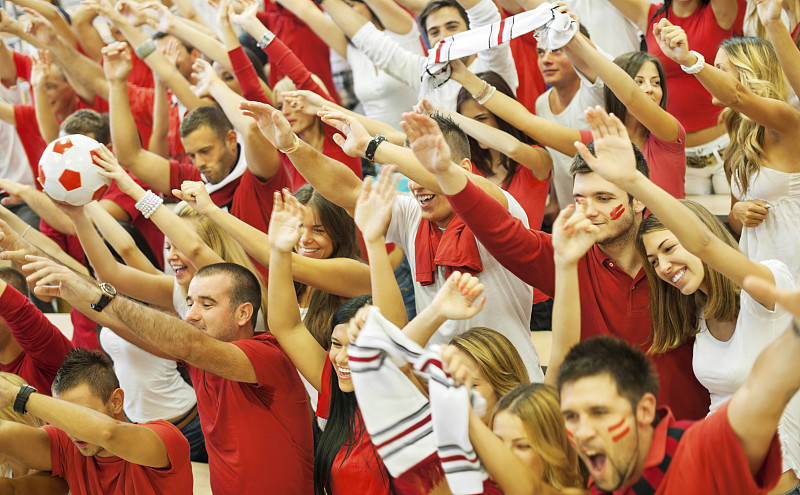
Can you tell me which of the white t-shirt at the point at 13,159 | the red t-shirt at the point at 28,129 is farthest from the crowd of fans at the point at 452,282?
the white t-shirt at the point at 13,159

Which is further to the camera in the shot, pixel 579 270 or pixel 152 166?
pixel 152 166

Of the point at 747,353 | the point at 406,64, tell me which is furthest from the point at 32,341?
the point at 747,353

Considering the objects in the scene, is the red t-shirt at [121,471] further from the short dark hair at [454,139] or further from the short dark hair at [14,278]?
the short dark hair at [454,139]

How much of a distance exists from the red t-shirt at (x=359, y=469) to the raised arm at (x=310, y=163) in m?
0.95

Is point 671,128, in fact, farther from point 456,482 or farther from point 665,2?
point 456,482

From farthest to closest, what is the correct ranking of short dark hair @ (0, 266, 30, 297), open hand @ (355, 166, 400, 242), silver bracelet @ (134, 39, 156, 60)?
silver bracelet @ (134, 39, 156, 60), short dark hair @ (0, 266, 30, 297), open hand @ (355, 166, 400, 242)

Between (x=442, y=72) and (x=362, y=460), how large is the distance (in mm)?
1730

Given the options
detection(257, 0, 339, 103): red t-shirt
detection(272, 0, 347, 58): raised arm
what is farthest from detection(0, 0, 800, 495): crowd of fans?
detection(257, 0, 339, 103): red t-shirt

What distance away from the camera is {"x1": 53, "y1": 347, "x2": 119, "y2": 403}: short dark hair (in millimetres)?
2971

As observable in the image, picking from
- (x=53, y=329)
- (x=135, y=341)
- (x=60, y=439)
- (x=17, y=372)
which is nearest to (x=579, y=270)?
(x=135, y=341)

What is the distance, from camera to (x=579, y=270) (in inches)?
113

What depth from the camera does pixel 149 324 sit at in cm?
287

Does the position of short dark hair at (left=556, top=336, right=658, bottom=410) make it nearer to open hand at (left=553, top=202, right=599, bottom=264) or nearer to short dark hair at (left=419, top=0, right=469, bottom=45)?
open hand at (left=553, top=202, right=599, bottom=264)

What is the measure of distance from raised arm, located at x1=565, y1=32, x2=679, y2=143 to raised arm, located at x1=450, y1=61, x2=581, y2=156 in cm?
32
